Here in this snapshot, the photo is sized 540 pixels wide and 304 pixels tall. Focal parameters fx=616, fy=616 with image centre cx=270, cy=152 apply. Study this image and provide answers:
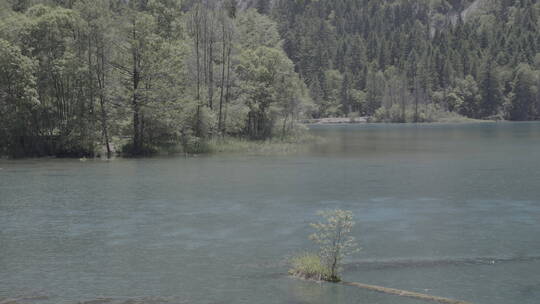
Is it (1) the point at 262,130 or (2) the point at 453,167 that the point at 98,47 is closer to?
(1) the point at 262,130

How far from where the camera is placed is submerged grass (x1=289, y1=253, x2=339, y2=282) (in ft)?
61.2

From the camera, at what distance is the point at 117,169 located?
51844 mm

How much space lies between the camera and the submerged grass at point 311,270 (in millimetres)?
18656

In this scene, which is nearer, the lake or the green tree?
the lake

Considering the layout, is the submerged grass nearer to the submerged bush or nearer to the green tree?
the submerged bush

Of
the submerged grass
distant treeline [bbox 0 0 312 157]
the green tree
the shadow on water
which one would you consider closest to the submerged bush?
the submerged grass

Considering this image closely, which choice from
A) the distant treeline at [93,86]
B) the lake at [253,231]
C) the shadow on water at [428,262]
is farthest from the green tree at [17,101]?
the shadow on water at [428,262]

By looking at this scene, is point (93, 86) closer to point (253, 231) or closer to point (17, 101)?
point (17, 101)

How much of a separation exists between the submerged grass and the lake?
0.43 m

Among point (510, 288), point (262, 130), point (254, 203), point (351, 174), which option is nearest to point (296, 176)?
point (351, 174)

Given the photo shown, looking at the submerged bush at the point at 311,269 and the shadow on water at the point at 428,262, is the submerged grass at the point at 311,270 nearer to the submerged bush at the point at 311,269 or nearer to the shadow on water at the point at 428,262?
Result: the submerged bush at the point at 311,269

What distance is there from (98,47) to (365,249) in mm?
45369

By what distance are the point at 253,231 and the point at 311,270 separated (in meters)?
8.31

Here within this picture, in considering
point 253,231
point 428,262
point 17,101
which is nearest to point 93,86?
point 17,101
